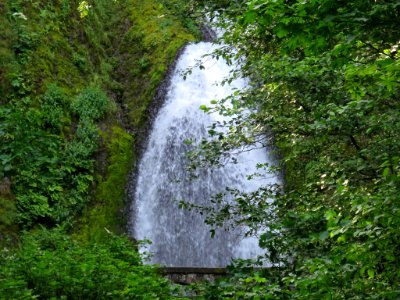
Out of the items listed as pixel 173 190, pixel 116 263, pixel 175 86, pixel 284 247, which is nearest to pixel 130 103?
pixel 175 86

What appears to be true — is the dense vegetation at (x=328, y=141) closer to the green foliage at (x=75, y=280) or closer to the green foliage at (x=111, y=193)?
the green foliage at (x=75, y=280)

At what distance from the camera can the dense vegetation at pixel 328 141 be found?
9.82ft

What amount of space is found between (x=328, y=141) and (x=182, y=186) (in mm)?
7722

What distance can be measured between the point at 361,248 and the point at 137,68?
49.0 ft

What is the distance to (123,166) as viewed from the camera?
548 inches

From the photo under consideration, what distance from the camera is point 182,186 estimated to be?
1347 cm

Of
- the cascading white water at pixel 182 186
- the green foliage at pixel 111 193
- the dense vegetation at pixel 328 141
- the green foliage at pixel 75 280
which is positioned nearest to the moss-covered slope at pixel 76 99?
the green foliage at pixel 111 193

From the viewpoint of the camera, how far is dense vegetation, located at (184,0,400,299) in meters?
2.99

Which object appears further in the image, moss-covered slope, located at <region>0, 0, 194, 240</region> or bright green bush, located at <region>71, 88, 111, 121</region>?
bright green bush, located at <region>71, 88, 111, 121</region>

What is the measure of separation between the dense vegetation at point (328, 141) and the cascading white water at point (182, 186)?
15.2 ft

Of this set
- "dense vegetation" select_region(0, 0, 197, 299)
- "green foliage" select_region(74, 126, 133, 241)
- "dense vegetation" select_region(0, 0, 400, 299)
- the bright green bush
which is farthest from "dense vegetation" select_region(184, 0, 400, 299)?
the bright green bush

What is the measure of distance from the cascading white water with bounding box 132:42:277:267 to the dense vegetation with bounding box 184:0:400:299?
4.64 meters

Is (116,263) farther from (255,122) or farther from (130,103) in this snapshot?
(130,103)

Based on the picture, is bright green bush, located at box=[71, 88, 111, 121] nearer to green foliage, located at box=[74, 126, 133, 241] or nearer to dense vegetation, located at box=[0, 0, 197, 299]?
dense vegetation, located at box=[0, 0, 197, 299]
